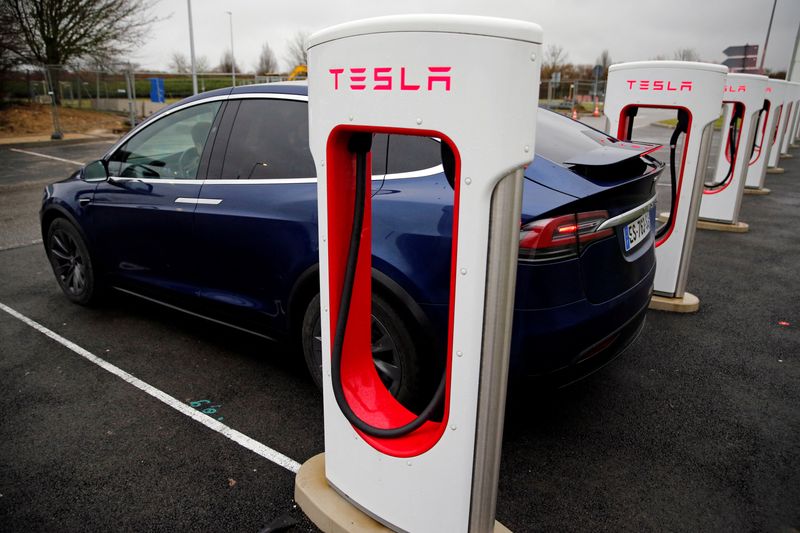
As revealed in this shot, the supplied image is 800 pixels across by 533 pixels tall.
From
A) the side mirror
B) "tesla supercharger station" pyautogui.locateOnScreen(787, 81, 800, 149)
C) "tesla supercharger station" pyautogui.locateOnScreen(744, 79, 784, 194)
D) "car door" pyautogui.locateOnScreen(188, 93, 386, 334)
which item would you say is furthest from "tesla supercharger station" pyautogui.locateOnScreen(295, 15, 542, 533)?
"tesla supercharger station" pyautogui.locateOnScreen(787, 81, 800, 149)

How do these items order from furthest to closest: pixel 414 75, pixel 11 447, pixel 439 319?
pixel 11 447
pixel 439 319
pixel 414 75

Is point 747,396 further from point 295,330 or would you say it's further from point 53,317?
point 53,317

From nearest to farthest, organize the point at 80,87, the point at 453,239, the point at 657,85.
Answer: the point at 453,239
the point at 657,85
the point at 80,87

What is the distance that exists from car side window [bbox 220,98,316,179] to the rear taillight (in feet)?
4.09

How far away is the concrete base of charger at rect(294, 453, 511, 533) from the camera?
2146 mm

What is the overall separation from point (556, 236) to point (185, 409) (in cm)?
215

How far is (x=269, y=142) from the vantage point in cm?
321

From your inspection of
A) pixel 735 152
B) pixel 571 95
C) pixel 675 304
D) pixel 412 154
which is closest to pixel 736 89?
pixel 735 152

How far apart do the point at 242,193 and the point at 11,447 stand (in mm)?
1657

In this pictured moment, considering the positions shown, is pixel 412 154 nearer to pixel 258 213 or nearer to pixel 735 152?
pixel 258 213

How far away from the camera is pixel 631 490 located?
2525mm

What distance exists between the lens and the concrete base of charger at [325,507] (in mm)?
2146

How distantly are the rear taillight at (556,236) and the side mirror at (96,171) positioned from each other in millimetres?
3194

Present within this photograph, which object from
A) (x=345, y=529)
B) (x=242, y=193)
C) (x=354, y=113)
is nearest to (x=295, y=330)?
(x=242, y=193)
